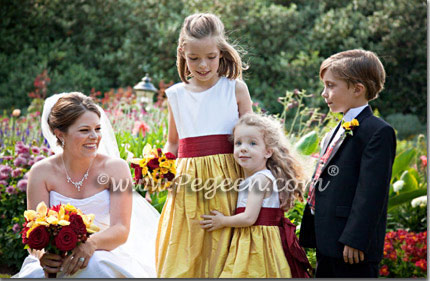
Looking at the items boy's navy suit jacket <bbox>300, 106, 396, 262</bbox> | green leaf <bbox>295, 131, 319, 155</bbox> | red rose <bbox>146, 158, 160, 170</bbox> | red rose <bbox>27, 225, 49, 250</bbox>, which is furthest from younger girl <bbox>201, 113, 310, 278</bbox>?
green leaf <bbox>295, 131, 319, 155</bbox>

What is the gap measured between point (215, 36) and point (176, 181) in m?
0.99

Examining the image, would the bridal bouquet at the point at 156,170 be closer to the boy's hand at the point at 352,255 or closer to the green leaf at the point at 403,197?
the boy's hand at the point at 352,255

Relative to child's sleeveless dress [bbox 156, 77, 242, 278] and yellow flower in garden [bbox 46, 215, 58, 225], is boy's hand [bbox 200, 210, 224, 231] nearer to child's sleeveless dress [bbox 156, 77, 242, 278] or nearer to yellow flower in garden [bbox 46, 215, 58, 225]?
child's sleeveless dress [bbox 156, 77, 242, 278]

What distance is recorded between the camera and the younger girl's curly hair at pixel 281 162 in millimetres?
3293

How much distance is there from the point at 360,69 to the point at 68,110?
6.13 ft

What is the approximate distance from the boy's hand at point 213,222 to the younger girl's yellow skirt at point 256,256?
0.41 ft

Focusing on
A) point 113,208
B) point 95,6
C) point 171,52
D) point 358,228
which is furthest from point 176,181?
point 95,6

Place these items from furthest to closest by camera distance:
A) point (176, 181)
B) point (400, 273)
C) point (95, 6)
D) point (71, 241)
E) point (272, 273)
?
point (95, 6)
point (400, 273)
point (176, 181)
point (272, 273)
point (71, 241)

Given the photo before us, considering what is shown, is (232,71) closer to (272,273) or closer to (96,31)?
(272,273)

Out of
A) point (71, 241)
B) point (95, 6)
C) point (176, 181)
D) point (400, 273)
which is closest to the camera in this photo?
point (71, 241)

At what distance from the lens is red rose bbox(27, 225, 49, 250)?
2768mm

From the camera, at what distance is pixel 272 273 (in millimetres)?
3160

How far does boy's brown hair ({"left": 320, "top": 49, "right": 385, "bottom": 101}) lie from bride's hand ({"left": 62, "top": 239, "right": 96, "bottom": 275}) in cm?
185

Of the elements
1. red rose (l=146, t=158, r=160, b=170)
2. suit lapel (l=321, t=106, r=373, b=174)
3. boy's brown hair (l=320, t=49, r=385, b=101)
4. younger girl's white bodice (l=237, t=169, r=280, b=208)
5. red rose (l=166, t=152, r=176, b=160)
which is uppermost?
boy's brown hair (l=320, t=49, r=385, b=101)
